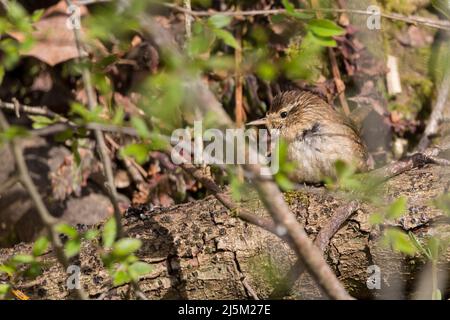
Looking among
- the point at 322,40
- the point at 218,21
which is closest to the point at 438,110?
the point at 322,40

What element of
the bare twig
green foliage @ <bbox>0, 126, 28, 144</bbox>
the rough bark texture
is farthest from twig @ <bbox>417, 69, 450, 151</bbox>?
green foliage @ <bbox>0, 126, 28, 144</bbox>

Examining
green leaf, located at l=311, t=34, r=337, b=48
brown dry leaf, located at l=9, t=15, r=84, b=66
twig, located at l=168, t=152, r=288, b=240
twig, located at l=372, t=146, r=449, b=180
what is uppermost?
brown dry leaf, located at l=9, t=15, r=84, b=66

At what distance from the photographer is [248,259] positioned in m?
3.56

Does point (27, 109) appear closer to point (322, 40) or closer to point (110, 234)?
point (110, 234)

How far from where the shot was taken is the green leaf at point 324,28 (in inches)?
107

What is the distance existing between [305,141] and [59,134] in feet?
6.51

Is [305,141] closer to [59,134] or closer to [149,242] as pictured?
[149,242]

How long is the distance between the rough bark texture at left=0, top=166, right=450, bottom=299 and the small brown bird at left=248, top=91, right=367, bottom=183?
681 mm

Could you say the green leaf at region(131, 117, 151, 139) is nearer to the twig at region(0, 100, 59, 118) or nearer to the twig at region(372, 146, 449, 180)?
the twig at region(0, 100, 59, 118)

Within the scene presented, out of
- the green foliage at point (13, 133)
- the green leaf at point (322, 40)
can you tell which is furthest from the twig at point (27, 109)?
the green leaf at point (322, 40)

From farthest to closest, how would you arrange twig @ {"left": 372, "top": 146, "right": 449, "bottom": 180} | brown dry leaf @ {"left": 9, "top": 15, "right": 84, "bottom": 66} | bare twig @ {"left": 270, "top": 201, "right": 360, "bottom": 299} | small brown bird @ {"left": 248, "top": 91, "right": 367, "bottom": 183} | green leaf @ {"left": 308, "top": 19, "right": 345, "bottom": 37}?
brown dry leaf @ {"left": 9, "top": 15, "right": 84, "bottom": 66} < small brown bird @ {"left": 248, "top": 91, "right": 367, "bottom": 183} < twig @ {"left": 372, "top": 146, "right": 449, "bottom": 180} < bare twig @ {"left": 270, "top": 201, "right": 360, "bottom": 299} < green leaf @ {"left": 308, "top": 19, "right": 345, "bottom": 37}

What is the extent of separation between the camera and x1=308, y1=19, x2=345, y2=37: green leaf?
2.72 metres

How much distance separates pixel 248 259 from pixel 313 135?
4.06 feet
